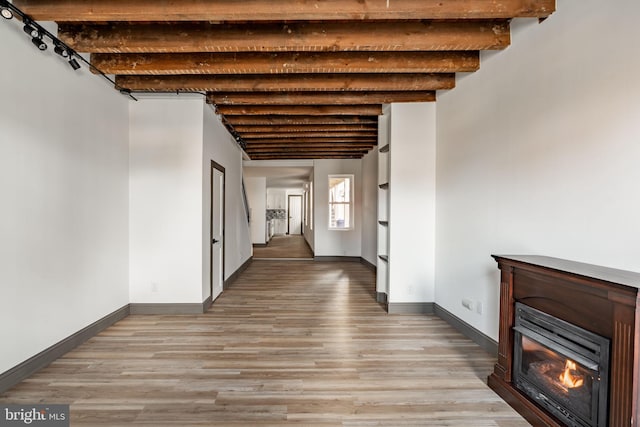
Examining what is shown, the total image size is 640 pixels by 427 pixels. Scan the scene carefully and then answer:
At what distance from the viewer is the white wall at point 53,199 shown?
2.29 meters

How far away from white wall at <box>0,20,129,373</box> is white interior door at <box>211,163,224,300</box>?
1179mm

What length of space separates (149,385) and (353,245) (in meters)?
6.42

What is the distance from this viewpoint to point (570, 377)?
1732 mm

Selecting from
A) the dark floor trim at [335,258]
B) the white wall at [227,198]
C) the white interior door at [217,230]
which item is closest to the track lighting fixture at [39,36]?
the white wall at [227,198]

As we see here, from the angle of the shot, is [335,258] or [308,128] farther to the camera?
[335,258]

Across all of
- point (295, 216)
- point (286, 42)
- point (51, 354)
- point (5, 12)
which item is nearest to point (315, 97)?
point (286, 42)

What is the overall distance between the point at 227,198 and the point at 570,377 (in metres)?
5.04

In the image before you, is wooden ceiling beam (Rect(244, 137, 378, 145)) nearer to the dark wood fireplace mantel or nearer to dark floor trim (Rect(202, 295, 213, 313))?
dark floor trim (Rect(202, 295, 213, 313))

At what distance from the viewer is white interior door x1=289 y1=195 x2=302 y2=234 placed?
16.5 metres

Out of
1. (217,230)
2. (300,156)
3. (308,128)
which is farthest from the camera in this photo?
(300,156)

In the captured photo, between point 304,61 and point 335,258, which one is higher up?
point 304,61

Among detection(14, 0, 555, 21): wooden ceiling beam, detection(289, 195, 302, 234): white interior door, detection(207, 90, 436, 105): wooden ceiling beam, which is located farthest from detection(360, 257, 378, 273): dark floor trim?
detection(289, 195, 302, 234): white interior door

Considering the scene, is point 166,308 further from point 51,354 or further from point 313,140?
point 313,140

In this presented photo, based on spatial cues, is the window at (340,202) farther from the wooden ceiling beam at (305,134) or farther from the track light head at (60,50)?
the track light head at (60,50)
